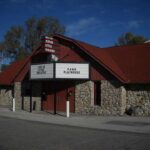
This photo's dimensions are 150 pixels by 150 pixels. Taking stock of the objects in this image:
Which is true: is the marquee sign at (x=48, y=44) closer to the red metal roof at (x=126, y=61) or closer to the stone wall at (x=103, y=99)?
the red metal roof at (x=126, y=61)

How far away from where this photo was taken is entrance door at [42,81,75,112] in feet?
85.3

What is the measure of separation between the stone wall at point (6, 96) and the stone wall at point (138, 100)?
14.1m

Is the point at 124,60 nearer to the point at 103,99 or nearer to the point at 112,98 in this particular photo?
the point at 112,98

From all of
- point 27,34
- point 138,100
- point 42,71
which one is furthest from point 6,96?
point 27,34

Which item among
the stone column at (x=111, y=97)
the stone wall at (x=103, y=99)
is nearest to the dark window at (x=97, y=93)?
the stone wall at (x=103, y=99)

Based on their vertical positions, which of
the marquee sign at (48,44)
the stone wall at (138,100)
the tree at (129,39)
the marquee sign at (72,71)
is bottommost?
the stone wall at (138,100)

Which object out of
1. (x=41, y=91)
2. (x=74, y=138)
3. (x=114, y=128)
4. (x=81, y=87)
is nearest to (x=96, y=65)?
(x=81, y=87)

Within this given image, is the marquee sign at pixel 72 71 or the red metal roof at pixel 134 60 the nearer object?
the red metal roof at pixel 134 60

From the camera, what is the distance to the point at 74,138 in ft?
43.4

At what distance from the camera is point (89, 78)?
24484 millimetres

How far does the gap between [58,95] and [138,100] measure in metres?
7.19

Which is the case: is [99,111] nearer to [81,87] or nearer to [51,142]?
[81,87]

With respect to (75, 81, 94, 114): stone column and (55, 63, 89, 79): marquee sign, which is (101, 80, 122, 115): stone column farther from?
(55, 63, 89, 79): marquee sign

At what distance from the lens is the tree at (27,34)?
6266 centimetres
